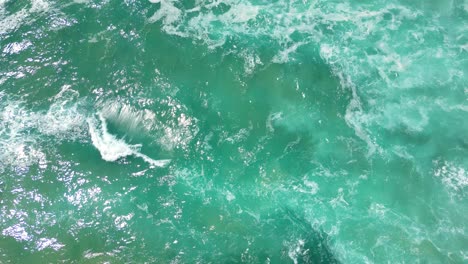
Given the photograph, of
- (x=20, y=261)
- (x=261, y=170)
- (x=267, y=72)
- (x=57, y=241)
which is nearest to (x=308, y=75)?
(x=267, y=72)

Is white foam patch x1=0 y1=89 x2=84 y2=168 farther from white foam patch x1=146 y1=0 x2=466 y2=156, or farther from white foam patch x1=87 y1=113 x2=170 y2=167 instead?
white foam patch x1=146 y1=0 x2=466 y2=156

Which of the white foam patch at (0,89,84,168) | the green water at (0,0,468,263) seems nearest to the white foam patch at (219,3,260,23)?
the green water at (0,0,468,263)

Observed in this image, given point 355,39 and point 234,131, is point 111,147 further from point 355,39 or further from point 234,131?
point 355,39

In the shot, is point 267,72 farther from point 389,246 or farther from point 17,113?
point 17,113

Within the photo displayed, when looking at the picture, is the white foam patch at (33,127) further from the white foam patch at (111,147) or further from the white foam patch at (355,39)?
the white foam patch at (355,39)

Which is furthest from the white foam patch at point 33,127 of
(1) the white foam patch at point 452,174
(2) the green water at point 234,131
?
(1) the white foam patch at point 452,174
